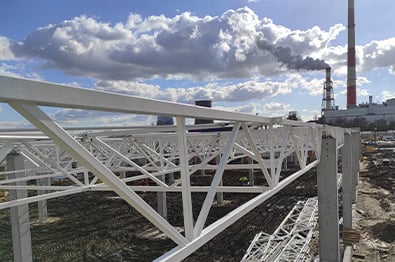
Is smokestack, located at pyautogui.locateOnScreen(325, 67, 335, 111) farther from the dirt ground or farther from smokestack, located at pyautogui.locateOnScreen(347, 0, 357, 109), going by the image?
the dirt ground

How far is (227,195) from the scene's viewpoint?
85.0 feet

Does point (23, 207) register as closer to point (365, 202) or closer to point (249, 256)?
point (249, 256)

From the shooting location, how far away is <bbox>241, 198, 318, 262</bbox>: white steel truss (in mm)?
12445

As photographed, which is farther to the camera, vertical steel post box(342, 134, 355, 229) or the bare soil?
vertical steel post box(342, 134, 355, 229)

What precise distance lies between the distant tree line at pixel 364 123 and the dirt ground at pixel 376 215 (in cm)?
4910

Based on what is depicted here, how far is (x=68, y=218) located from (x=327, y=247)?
16.1 m

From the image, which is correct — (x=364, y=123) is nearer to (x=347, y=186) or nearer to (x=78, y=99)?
(x=347, y=186)

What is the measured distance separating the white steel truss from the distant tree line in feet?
234


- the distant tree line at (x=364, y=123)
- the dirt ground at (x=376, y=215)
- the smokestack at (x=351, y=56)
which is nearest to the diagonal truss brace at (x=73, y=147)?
the dirt ground at (x=376, y=215)

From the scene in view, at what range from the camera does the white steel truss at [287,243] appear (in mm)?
12445

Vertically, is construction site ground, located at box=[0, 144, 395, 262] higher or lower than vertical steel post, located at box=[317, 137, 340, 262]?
lower

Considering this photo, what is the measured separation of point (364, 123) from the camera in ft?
281

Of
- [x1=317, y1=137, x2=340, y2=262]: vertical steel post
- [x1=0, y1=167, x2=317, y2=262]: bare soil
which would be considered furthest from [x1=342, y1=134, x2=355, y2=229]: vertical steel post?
[x1=317, y1=137, x2=340, y2=262]: vertical steel post

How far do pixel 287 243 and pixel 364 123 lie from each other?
82.5m
